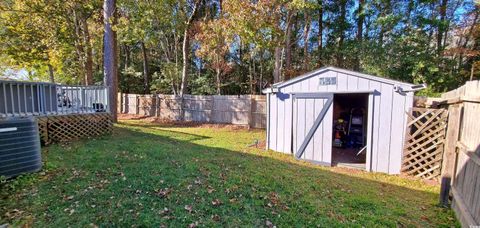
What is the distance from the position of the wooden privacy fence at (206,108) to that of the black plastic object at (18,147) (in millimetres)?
9951

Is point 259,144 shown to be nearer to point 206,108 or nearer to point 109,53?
point 206,108

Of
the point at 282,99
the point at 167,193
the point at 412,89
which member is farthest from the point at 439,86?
the point at 167,193

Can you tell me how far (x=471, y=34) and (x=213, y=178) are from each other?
17.0 m

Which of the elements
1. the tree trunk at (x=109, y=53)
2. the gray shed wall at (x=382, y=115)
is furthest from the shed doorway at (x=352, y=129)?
the tree trunk at (x=109, y=53)

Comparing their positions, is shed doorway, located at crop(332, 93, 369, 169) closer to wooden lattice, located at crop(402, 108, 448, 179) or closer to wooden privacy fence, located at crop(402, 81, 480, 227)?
wooden lattice, located at crop(402, 108, 448, 179)

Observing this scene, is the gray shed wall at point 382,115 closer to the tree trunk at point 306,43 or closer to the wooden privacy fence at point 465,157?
the wooden privacy fence at point 465,157

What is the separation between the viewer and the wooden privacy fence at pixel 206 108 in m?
13.1

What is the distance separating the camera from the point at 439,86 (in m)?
13.2

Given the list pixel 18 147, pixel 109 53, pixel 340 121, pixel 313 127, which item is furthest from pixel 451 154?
pixel 109 53

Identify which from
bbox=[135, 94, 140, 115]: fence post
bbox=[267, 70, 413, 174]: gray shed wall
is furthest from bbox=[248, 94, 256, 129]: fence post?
bbox=[135, 94, 140, 115]: fence post

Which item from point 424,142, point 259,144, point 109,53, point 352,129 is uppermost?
point 109,53

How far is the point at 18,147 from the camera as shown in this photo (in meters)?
3.79

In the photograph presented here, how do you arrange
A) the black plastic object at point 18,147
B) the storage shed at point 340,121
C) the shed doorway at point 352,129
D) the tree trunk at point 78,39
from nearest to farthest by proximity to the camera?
the black plastic object at point 18,147 < the storage shed at point 340,121 < the shed doorway at point 352,129 < the tree trunk at point 78,39

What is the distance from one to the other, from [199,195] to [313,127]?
4.38 meters
